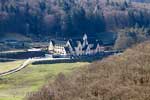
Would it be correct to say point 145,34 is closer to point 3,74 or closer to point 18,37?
point 18,37

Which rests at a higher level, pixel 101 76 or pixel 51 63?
pixel 101 76

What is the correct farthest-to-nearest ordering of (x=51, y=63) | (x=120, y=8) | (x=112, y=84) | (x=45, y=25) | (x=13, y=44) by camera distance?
1. (x=120, y=8)
2. (x=45, y=25)
3. (x=13, y=44)
4. (x=51, y=63)
5. (x=112, y=84)

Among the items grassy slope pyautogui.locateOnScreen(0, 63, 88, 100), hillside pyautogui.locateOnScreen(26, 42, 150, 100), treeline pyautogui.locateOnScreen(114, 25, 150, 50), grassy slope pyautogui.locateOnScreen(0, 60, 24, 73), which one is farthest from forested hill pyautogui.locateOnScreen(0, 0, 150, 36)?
hillside pyautogui.locateOnScreen(26, 42, 150, 100)

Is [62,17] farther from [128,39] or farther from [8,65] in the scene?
[8,65]

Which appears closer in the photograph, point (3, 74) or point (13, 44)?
point (3, 74)

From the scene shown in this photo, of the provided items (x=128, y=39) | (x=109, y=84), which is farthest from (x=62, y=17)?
(x=109, y=84)

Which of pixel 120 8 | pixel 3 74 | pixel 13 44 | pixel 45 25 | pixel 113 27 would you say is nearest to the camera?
pixel 3 74

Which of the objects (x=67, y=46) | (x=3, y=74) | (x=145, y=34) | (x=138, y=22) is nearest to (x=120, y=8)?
(x=138, y=22)
